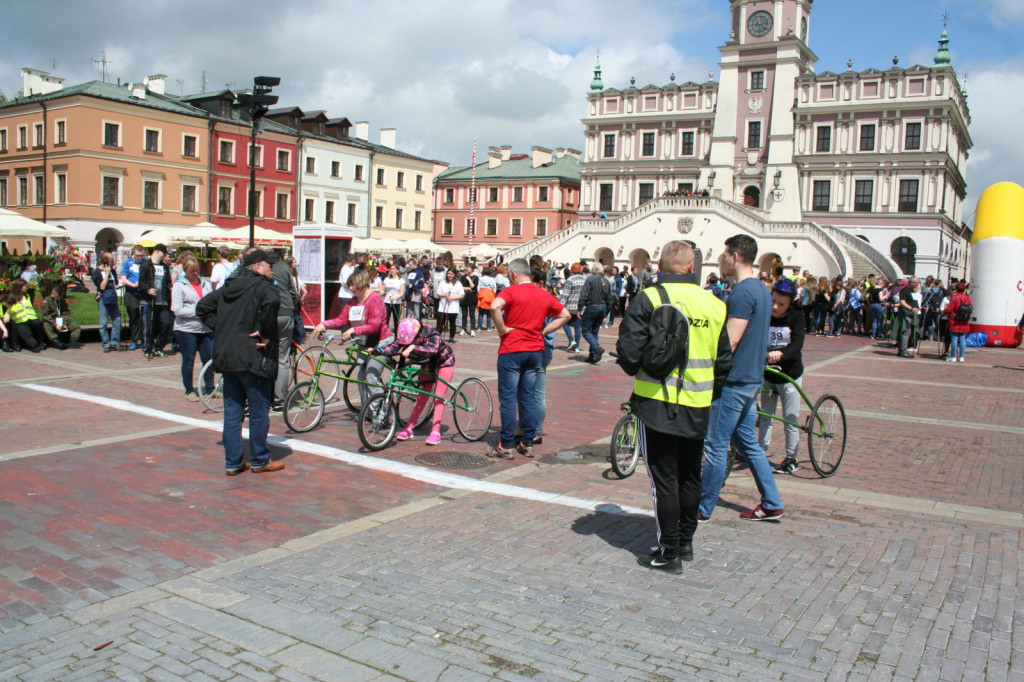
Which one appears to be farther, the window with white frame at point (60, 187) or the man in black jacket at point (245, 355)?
the window with white frame at point (60, 187)

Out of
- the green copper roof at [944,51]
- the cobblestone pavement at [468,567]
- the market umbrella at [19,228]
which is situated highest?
the green copper roof at [944,51]

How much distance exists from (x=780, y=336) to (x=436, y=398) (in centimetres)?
352

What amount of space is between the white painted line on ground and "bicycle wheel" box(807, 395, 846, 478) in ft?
7.21

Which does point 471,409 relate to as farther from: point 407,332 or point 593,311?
point 593,311

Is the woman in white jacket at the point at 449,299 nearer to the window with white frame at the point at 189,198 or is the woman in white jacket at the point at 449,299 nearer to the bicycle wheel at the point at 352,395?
the bicycle wheel at the point at 352,395

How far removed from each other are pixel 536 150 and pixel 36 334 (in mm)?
63392

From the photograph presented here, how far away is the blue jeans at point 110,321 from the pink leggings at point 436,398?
9.13 m

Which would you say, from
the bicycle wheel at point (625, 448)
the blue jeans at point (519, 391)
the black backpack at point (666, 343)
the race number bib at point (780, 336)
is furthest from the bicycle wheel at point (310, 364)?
the black backpack at point (666, 343)

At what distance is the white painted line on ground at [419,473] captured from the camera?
21.7 feet

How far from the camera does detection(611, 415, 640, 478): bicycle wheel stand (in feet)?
24.3

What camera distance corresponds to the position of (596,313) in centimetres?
1658

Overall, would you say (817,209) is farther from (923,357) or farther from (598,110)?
(923,357)

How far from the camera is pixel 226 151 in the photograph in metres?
53.3

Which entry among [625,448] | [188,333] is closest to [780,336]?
[625,448]
